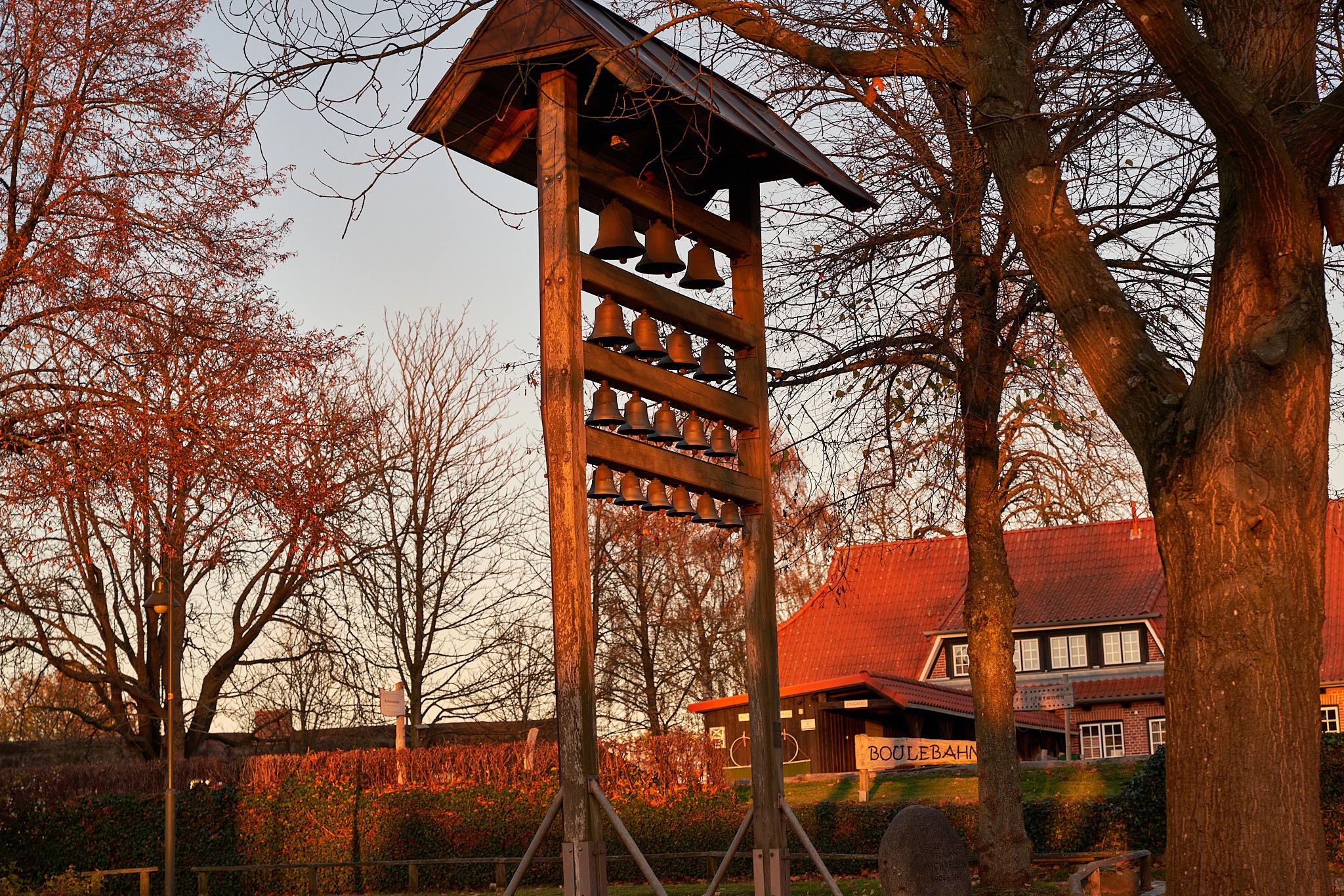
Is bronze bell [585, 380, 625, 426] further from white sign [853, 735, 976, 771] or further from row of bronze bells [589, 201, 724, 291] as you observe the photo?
white sign [853, 735, 976, 771]

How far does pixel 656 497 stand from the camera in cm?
753

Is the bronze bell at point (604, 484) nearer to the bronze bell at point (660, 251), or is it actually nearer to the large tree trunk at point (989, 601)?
the bronze bell at point (660, 251)

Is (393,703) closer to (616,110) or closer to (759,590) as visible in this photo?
(759,590)

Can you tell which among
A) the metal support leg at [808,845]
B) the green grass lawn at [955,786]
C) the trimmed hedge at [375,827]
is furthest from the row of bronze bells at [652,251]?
the green grass lawn at [955,786]

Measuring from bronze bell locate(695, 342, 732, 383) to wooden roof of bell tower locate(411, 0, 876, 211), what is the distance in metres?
1.00

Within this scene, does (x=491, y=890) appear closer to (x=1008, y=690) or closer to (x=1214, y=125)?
(x=1008, y=690)

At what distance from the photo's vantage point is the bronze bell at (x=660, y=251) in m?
7.86

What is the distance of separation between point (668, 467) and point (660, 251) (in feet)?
4.50

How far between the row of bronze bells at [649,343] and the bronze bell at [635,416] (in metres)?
0.31

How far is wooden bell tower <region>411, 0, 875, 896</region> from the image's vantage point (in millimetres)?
6746

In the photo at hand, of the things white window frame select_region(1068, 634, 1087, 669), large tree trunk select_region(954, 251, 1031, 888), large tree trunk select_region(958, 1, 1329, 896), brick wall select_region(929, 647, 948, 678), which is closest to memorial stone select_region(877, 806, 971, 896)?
large tree trunk select_region(958, 1, 1329, 896)

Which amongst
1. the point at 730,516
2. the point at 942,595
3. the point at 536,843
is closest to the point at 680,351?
the point at 730,516

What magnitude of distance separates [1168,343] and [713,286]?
503 centimetres

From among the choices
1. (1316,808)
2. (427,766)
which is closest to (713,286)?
(1316,808)
